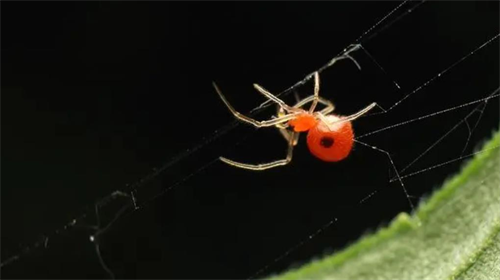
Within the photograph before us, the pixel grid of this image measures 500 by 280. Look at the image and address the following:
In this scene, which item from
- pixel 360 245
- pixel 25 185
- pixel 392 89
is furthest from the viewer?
pixel 25 185

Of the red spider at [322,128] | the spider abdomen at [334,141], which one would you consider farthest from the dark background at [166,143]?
the spider abdomen at [334,141]

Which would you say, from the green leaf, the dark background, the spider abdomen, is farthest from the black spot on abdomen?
the dark background

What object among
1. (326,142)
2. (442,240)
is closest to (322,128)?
(326,142)

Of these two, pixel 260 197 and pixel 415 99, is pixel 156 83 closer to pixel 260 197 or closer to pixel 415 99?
pixel 260 197

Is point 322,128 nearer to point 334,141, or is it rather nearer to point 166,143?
point 334,141

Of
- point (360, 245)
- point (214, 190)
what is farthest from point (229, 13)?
point (360, 245)

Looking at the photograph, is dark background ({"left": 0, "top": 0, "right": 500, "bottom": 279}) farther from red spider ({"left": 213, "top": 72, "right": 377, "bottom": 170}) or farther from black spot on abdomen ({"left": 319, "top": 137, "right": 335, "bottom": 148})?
black spot on abdomen ({"left": 319, "top": 137, "right": 335, "bottom": 148})
